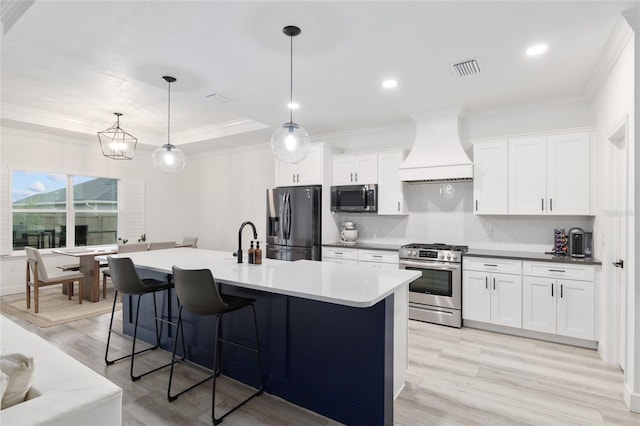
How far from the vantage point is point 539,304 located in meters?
3.64

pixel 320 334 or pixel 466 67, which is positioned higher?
pixel 466 67

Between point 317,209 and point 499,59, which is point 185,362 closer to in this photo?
point 317,209

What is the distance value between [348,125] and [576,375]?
4.04 meters

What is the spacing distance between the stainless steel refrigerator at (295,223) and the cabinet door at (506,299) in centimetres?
241

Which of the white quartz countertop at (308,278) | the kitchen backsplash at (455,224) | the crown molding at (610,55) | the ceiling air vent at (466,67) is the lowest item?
the white quartz countertop at (308,278)

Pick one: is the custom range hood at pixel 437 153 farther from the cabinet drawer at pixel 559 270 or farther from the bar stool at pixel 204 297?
the bar stool at pixel 204 297

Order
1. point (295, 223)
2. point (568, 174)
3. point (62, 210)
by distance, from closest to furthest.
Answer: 1. point (568, 174)
2. point (295, 223)
3. point (62, 210)

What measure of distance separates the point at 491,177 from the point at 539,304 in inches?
60.5

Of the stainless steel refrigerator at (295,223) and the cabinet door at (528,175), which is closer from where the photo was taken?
the cabinet door at (528,175)

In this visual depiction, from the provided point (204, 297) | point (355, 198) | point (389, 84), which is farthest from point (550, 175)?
point (204, 297)

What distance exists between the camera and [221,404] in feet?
7.87

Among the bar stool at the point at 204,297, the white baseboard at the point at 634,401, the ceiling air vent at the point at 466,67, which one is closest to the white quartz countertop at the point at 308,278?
the bar stool at the point at 204,297

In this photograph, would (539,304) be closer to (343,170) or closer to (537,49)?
(537,49)

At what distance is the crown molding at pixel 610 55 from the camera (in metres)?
2.48
